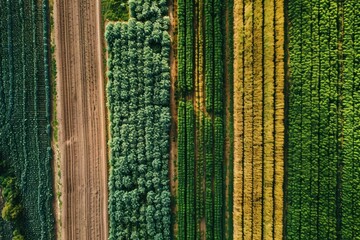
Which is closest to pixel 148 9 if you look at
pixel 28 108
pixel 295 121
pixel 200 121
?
pixel 200 121

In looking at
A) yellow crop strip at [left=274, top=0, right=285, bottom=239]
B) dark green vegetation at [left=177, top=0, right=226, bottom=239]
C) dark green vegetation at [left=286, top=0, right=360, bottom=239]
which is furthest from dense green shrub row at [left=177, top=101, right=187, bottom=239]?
dark green vegetation at [left=286, top=0, right=360, bottom=239]

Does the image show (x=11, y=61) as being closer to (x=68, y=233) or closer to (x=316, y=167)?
(x=68, y=233)

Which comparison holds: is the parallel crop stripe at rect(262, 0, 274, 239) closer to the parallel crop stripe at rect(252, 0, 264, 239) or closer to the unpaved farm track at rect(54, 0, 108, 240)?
the parallel crop stripe at rect(252, 0, 264, 239)

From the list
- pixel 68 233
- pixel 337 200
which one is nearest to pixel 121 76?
pixel 68 233

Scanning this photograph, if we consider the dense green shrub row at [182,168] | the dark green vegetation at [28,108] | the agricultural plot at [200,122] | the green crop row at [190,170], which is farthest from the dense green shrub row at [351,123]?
the dark green vegetation at [28,108]

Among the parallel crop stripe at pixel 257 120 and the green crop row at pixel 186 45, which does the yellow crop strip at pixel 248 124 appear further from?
the green crop row at pixel 186 45

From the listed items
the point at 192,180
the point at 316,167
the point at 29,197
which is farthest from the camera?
the point at 29,197

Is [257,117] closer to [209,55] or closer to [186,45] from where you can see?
[209,55]
